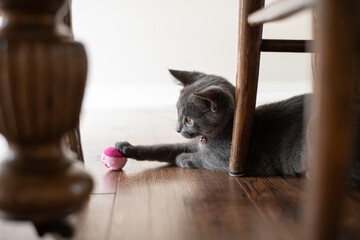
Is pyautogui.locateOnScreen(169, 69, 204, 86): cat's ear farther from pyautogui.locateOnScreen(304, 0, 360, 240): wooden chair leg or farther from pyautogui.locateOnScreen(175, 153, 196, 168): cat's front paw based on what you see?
pyautogui.locateOnScreen(304, 0, 360, 240): wooden chair leg

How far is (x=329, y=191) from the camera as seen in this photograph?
505 mm

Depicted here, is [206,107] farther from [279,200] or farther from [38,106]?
[38,106]

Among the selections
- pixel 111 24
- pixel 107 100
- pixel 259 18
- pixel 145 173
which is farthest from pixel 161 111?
pixel 259 18

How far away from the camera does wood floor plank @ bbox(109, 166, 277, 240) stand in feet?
2.59

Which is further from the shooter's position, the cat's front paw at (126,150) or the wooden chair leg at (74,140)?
the cat's front paw at (126,150)

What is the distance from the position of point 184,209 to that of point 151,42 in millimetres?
2304

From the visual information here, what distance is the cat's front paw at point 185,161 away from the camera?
1321 mm

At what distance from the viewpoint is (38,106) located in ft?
1.86

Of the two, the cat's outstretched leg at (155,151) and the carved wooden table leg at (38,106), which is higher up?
the carved wooden table leg at (38,106)

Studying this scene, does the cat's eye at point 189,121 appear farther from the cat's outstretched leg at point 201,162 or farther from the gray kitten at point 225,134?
the cat's outstretched leg at point 201,162

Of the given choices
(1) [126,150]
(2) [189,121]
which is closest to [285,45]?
(2) [189,121]

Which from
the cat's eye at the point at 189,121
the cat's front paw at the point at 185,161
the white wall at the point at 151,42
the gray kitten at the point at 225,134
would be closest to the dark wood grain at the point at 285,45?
the gray kitten at the point at 225,134

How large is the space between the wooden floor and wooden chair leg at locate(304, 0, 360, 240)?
27cm

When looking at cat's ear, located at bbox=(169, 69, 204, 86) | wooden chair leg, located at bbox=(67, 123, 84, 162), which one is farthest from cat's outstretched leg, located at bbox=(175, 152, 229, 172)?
wooden chair leg, located at bbox=(67, 123, 84, 162)
